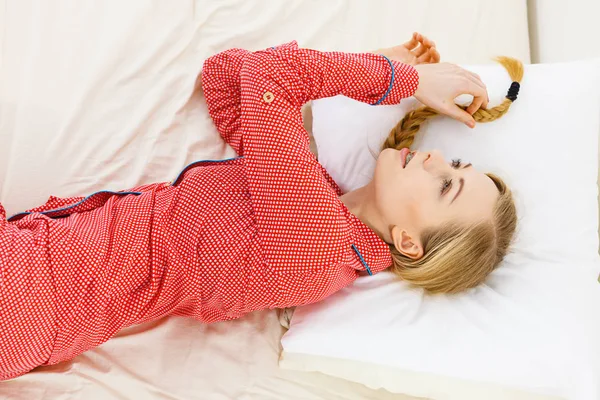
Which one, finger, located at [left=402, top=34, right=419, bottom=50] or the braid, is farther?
finger, located at [left=402, top=34, right=419, bottom=50]

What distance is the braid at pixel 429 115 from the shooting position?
44.3 inches

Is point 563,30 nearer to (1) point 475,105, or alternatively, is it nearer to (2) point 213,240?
(1) point 475,105

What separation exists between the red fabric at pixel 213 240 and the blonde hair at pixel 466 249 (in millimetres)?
81

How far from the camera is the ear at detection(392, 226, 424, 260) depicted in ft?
3.48

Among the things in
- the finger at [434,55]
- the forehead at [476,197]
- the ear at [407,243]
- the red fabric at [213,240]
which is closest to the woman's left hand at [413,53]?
the finger at [434,55]

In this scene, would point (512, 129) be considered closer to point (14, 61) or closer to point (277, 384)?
point (277, 384)

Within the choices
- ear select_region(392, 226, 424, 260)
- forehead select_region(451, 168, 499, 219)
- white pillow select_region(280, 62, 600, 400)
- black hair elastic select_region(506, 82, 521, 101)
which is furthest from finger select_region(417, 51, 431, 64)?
ear select_region(392, 226, 424, 260)

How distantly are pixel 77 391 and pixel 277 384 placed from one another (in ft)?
1.32

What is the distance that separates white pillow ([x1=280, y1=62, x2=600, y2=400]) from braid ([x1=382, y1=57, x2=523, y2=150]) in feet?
0.08

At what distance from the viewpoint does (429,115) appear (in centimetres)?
117

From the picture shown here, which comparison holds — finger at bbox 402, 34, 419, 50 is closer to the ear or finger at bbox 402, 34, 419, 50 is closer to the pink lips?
the pink lips

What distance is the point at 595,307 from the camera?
1.05 meters

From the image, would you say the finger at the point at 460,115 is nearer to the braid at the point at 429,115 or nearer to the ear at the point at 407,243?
the braid at the point at 429,115

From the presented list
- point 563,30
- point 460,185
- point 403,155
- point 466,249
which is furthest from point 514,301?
point 563,30
